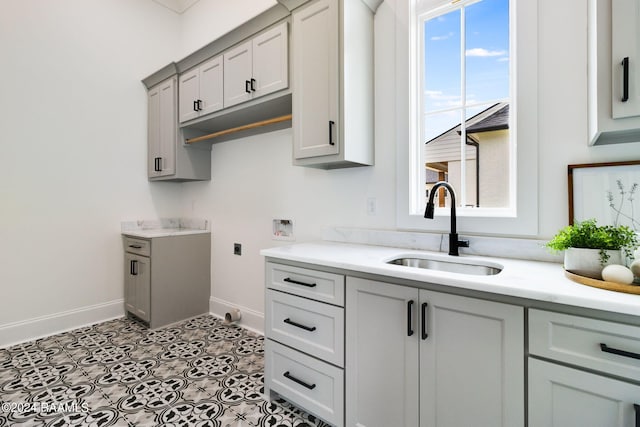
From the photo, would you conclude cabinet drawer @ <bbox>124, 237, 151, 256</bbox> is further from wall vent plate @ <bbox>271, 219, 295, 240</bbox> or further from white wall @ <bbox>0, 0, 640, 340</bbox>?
wall vent plate @ <bbox>271, 219, 295, 240</bbox>

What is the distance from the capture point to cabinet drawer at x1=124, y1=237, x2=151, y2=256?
111 inches

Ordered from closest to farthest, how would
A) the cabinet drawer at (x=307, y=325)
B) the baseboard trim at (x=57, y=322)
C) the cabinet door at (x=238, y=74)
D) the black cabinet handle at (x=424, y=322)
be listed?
the black cabinet handle at (x=424, y=322) → the cabinet drawer at (x=307, y=325) → the cabinet door at (x=238, y=74) → the baseboard trim at (x=57, y=322)

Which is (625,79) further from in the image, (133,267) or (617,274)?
(133,267)

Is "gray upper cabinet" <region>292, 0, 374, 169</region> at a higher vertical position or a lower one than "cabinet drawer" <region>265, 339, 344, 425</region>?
higher

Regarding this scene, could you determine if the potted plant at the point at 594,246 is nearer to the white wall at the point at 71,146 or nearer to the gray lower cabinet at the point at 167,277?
the gray lower cabinet at the point at 167,277

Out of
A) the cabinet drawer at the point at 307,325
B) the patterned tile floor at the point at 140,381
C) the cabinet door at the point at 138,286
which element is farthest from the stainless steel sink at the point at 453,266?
the cabinet door at the point at 138,286

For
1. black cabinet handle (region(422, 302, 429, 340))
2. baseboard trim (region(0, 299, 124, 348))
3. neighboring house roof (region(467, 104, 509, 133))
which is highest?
neighboring house roof (region(467, 104, 509, 133))

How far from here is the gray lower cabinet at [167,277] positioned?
282 cm

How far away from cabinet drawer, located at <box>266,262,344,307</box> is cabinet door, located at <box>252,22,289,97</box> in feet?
4.14

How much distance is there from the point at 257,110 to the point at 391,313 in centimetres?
191

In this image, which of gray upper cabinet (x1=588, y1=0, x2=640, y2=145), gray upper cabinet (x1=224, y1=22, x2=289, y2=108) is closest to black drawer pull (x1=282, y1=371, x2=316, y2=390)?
gray upper cabinet (x1=588, y1=0, x2=640, y2=145)

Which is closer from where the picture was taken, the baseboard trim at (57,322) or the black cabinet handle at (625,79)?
the black cabinet handle at (625,79)

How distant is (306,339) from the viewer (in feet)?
5.35

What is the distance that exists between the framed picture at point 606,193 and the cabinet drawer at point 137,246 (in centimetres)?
311
